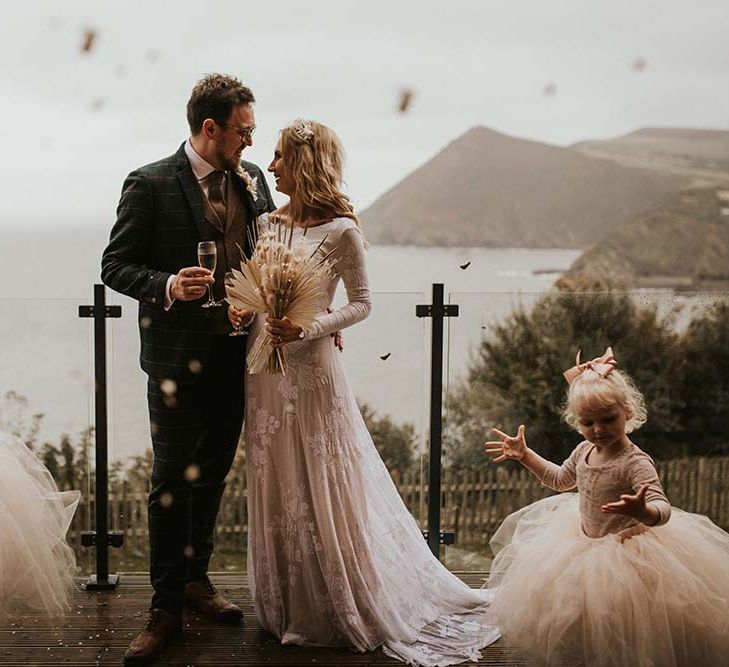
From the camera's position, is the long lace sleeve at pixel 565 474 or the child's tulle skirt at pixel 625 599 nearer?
the child's tulle skirt at pixel 625 599

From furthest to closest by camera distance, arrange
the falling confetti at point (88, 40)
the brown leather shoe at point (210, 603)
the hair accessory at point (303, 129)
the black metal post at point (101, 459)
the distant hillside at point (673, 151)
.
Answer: the distant hillside at point (673, 151) → the falling confetti at point (88, 40) → the black metal post at point (101, 459) → the brown leather shoe at point (210, 603) → the hair accessory at point (303, 129)

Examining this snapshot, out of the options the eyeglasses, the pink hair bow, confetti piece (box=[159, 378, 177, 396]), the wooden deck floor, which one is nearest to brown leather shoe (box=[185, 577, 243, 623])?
the wooden deck floor

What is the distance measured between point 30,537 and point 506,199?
575cm

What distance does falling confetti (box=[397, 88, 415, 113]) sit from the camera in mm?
7156

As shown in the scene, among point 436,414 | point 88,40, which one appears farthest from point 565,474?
point 88,40

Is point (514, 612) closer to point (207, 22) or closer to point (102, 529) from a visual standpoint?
point (102, 529)

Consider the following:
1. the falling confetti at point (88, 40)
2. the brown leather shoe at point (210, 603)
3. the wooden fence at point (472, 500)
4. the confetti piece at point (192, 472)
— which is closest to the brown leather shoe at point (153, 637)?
the brown leather shoe at point (210, 603)

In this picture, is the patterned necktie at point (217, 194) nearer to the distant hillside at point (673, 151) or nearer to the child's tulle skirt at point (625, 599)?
the child's tulle skirt at point (625, 599)

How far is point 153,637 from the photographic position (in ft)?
8.91

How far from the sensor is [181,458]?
2.76 metres

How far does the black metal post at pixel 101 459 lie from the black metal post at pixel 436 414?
1194 mm

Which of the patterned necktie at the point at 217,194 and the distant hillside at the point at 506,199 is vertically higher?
the distant hillside at the point at 506,199

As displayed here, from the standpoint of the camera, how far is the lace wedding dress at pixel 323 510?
2711 millimetres

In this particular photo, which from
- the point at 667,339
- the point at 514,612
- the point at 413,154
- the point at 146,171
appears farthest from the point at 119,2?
the point at 514,612
